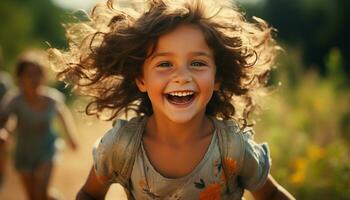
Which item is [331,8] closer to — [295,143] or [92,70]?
[295,143]

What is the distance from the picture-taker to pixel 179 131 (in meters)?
3.96

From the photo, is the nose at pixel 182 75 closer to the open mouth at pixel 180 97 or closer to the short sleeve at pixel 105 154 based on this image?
the open mouth at pixel 180 97

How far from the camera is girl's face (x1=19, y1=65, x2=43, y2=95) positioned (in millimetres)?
7934

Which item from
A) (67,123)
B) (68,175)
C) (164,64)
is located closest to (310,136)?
(67,123)

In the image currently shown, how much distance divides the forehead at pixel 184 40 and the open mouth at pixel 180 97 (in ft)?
0.73

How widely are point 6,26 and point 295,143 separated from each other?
21.3m

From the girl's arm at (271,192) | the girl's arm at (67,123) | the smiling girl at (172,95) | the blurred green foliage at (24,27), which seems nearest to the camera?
the smiling girl at (172,95)

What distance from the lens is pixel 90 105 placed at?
171 inches

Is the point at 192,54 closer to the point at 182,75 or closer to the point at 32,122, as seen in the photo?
the point at 182,75

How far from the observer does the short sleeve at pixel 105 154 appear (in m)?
3.84

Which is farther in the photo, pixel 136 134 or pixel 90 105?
pixel 90 105

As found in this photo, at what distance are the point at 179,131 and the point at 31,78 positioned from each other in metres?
4.31

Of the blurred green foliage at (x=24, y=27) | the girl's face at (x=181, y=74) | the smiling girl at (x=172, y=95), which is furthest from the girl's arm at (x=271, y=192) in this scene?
the blurred green foliage at (x=24, y=27)

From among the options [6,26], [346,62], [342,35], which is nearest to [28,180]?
[346,62]
